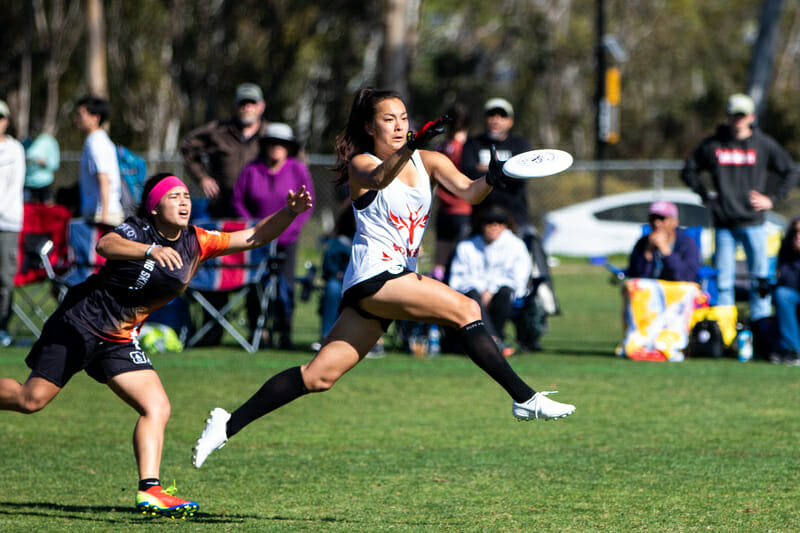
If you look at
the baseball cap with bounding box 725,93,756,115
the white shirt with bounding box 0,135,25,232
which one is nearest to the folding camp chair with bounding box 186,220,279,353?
the white shirt with bounding box 0,135,25,232

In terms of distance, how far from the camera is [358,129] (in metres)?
5.33

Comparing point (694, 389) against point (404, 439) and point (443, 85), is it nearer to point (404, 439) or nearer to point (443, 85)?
point (404, 439)

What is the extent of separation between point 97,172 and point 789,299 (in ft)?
20.7

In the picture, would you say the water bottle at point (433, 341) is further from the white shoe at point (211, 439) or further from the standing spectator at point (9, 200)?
the white shoe at point (211, 439)

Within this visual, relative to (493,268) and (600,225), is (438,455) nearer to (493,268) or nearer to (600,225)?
(493,268)

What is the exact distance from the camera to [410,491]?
5574 millimetres

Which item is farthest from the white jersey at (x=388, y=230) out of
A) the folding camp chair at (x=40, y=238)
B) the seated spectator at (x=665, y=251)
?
the folding camp chair at (x=40, y=238)

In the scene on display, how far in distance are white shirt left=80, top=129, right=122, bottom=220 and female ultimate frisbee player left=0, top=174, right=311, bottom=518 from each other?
16.8ft

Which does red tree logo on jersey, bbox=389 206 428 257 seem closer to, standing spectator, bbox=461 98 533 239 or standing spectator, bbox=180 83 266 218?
standing spectator, bbox=461 98 533 239

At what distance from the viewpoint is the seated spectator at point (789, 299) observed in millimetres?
10188

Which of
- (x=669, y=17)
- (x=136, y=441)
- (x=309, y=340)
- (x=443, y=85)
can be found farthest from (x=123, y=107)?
(x=136, y=441)

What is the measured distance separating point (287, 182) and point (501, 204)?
209 cm

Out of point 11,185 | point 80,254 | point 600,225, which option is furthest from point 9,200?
point 600,225

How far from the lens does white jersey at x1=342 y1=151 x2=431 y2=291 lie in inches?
200
